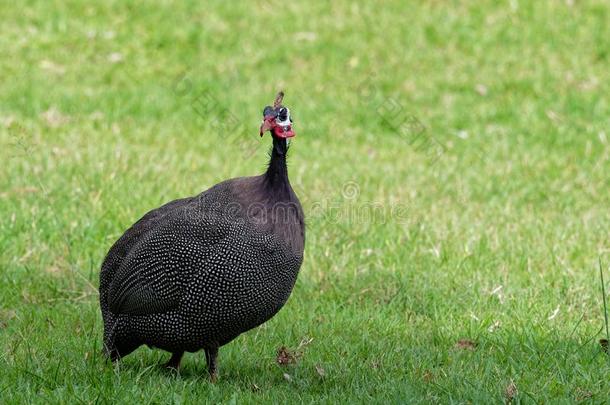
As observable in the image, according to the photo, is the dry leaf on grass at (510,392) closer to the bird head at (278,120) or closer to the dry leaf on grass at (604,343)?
the dry leaf on grass at (604,343)

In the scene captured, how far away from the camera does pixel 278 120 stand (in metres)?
3.73

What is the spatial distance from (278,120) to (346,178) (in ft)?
12.0

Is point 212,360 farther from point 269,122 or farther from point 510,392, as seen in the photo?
point 510,392

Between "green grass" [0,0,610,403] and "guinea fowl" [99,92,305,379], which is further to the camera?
"green grass" [0,0,610,403]

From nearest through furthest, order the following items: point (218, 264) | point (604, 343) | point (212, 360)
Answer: point (218, 264)
point (212, 360)
point (604, 343)

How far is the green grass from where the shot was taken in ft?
13.2

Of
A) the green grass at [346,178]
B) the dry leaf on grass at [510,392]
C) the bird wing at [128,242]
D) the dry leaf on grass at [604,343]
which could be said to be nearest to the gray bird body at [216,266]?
the bird wing at [128,242]

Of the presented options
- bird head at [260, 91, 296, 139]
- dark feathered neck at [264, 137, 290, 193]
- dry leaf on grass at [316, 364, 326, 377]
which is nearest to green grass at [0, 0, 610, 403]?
dry leaf on grass at [316, 364, 326, 377]

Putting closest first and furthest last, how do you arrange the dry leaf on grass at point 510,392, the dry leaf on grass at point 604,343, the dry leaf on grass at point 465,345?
the dry leaf on grass at point 510,392 < the dry leaf on grass at point 604,343 < the dry leaf on grass at point 465,345

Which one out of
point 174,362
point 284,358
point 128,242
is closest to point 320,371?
point 284,358

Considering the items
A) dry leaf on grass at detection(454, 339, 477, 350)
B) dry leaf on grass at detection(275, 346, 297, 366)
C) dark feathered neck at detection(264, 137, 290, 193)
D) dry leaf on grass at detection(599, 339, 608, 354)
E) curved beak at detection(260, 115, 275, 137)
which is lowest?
dry leaf on grass at detection(454, 339, 477, 350)

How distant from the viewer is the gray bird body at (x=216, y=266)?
3705mm

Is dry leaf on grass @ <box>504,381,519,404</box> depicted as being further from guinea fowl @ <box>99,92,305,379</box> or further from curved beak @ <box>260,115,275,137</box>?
curved beak @ <box>260,115,275,137</box>

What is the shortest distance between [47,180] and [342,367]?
10.7ft
